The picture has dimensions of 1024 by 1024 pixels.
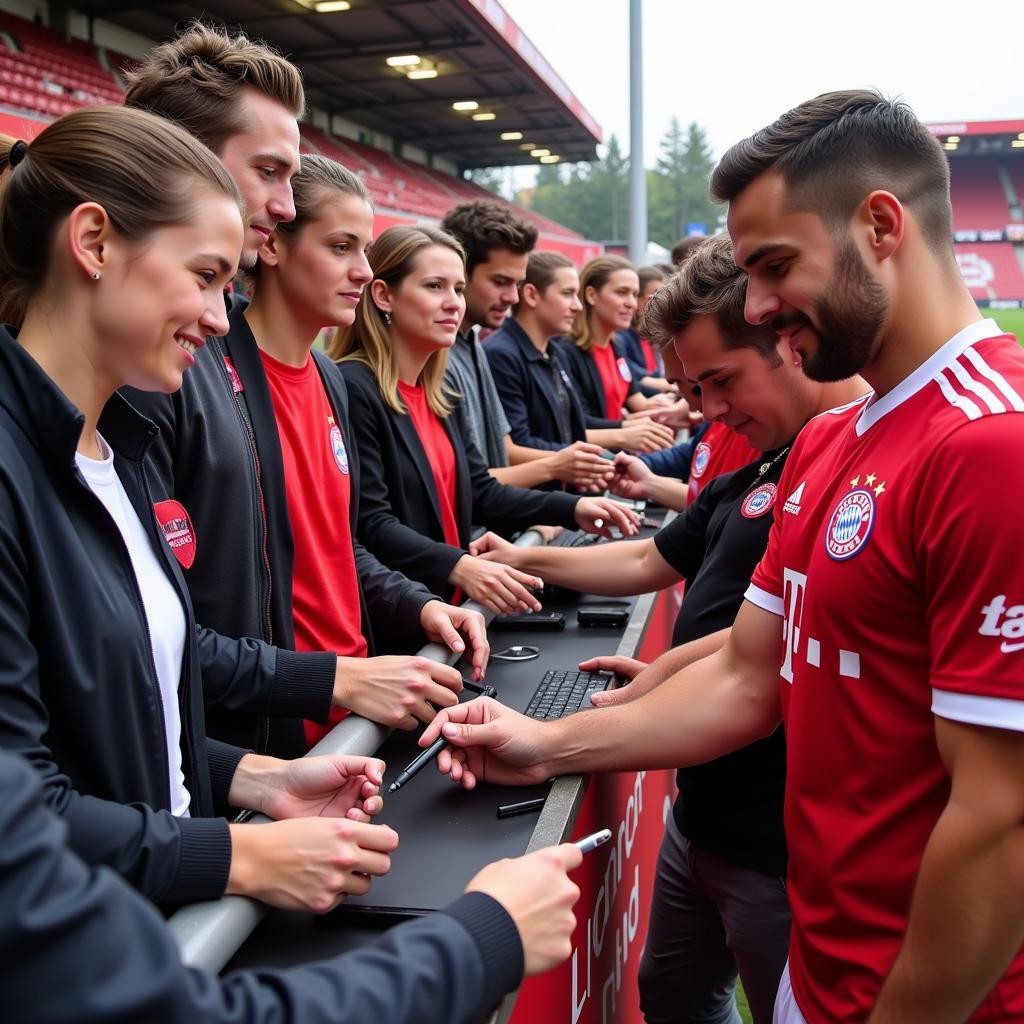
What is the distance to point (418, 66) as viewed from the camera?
Result: 53.8 feet

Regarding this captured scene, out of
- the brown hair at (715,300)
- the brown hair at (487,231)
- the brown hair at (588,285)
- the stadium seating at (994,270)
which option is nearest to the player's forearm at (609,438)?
the brown hair at (487,231)

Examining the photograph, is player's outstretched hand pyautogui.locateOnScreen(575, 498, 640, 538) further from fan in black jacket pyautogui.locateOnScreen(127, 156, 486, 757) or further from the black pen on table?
the black pen on table

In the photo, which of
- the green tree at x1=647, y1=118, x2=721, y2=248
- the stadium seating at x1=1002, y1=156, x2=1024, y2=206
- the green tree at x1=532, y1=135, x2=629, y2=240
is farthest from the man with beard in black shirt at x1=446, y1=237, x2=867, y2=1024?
the green tree at x1=647, y1=118, x2=721, y2=248

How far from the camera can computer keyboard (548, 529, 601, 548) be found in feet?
11.1

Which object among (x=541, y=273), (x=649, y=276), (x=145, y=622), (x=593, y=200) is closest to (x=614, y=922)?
(x=145, y=622)

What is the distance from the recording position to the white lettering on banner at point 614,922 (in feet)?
5.42

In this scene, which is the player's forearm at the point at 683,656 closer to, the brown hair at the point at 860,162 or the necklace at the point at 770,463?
the necklace at the point at 770,463

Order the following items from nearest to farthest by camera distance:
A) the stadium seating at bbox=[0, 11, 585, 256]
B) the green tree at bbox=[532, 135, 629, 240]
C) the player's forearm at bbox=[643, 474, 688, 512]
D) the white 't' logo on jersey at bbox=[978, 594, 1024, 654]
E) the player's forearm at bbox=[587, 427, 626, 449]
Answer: the white 't' logo on jersey at bbox=[978, 594, 1024, 654], the player's forearm at bbox=[643, 474, 688, 512], the player's forearm at bbox=[587, 427, 626, 449], the stadium seating at bbox=[0, 11, 585, 256], the green tree at bbox=[532, 135, 629, 240]

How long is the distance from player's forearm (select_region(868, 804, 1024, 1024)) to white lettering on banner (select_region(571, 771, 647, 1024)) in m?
0.67

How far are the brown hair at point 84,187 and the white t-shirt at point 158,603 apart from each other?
223 millimetres

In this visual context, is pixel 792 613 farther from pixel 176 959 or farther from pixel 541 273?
pixel 541 273

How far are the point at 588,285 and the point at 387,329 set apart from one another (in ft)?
10.9

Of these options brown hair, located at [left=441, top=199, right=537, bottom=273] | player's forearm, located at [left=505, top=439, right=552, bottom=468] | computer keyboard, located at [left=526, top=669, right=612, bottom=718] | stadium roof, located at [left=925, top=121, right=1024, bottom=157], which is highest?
stadium roof, located at [left=925, top=121, right=1024, bottom=157]

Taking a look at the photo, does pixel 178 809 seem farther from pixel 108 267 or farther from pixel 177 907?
pixel 108 267
